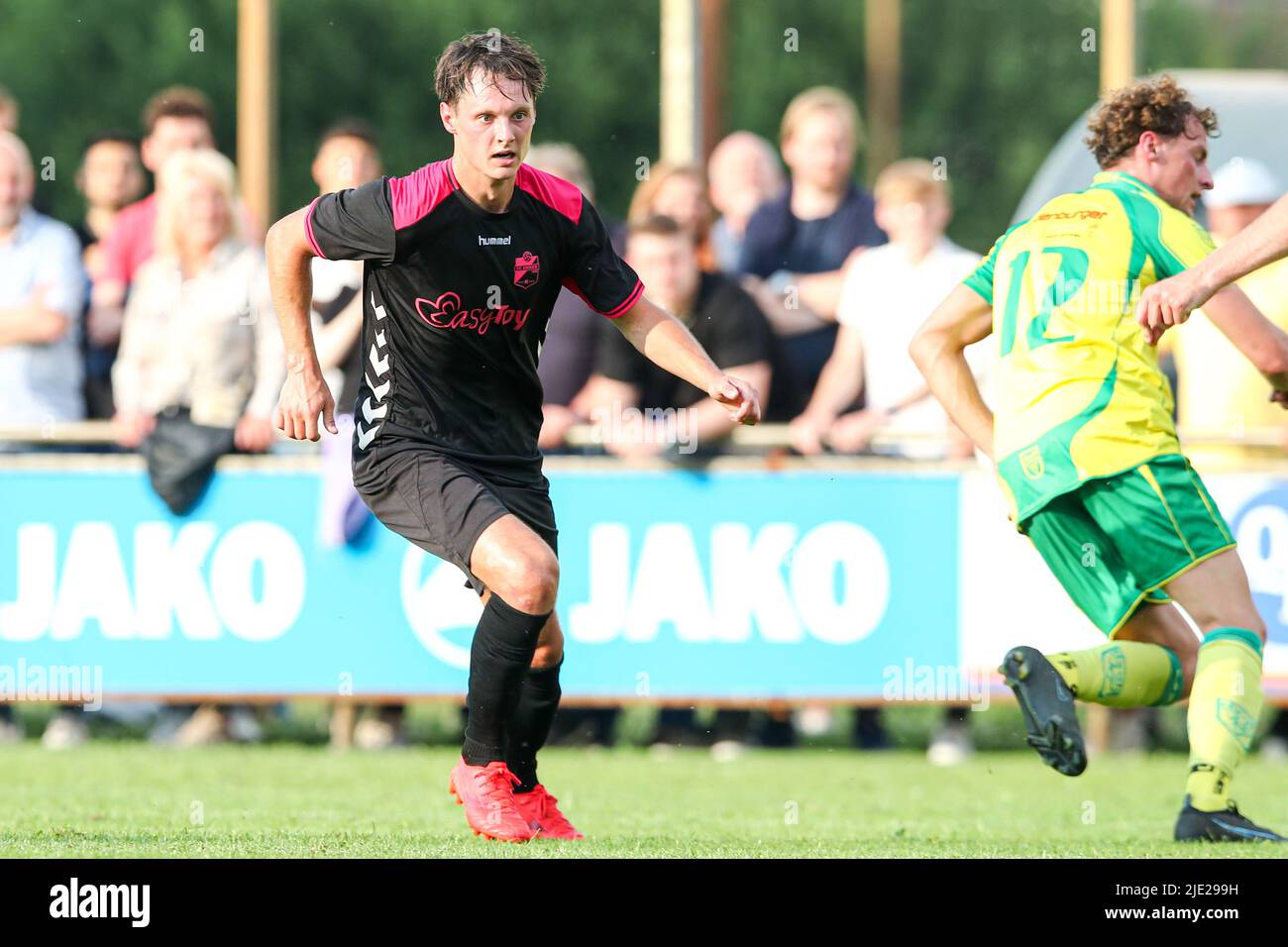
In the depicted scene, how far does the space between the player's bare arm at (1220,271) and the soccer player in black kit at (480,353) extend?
121cm

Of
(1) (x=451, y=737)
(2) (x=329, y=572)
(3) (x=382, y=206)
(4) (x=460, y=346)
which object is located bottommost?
(1) (x=451, y=737)

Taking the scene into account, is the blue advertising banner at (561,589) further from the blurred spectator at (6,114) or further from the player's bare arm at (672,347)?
the player's bare arm at (672,347)

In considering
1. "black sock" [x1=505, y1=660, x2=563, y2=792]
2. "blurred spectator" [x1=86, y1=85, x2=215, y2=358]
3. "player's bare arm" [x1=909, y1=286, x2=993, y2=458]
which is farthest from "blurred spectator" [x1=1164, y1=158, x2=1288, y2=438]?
"blurred spectator" [x1=86, y1=85, x2=215, y2=358]

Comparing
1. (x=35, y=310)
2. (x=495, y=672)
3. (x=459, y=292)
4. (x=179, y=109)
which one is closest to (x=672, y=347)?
(x=459, y=292)

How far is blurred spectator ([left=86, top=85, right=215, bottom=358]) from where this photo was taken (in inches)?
482

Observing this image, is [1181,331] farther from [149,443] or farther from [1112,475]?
[149,443]

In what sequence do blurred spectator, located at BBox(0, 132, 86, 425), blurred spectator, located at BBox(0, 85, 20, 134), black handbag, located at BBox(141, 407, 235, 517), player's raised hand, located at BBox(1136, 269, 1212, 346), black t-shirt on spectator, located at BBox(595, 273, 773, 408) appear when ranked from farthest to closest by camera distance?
blurred spectator, located at BBox(0, 85, 20, 134)
blurred spectator, located at BBox(0, 132, 86, 425)
black handbag, located at BBox(141, 407, 235, 517)
black t-shirt on spectator, located at BBox(595, 273, 773, 408)
player's raised hand, located at BBox(1136, 269, 1212, 346)

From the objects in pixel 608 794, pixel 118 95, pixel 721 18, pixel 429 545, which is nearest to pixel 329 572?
pixel 608 794

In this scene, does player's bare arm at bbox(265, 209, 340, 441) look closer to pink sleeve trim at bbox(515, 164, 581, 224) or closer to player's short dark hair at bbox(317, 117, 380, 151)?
pink sleeve trim at bbox(515, 164, 581, 224)

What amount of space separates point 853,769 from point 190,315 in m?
4.01

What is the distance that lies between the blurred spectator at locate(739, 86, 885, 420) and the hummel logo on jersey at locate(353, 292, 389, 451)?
4.60 metres

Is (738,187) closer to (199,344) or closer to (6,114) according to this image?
(199,344)

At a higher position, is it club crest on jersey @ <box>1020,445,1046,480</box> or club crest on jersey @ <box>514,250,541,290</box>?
club crest on jersey @ <box>514,250,541,290</box>

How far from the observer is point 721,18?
1930 cm
